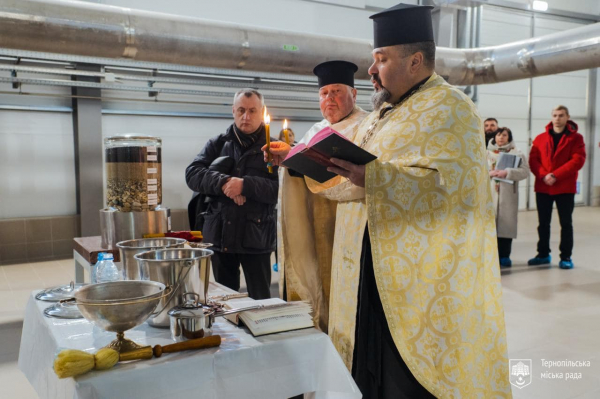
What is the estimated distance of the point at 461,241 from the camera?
1573mm

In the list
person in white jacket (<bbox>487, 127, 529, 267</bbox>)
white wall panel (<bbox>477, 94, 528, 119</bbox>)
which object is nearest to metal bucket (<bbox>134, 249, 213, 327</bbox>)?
person in white jacket (<bbox>487, 127, 529, 267</bbox>)

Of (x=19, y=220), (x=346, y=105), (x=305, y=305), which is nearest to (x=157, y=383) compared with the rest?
(x=305, y=305)

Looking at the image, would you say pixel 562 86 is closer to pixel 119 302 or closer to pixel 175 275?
pixel 175 275

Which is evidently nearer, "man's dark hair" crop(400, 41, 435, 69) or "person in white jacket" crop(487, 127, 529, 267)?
"man's dark hair" crop(400, 41, 435, 69)

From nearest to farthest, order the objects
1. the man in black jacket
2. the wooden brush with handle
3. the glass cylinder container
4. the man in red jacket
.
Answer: the wooden brush with handle, the glass cylinder container, the man in black jacket, the man in red jacket

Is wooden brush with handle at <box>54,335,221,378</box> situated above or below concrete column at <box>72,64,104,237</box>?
below

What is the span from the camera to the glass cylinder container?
211 centimetres

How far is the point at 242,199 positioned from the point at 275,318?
1.53m

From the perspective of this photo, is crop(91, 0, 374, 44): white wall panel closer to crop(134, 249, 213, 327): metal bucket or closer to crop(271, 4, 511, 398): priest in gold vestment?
crop(271, 4, 511, 398): priest in gold vestment

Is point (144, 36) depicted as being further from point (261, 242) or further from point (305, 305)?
point (305, 305)

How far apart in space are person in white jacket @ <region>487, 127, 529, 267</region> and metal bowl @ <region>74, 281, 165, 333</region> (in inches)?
183

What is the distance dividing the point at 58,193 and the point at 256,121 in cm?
420

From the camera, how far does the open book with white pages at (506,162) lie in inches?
209

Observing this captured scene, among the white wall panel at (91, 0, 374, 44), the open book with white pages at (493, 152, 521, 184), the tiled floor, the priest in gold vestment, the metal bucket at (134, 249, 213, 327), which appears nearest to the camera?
the metal bucket at (134, 249, 213, 327)
